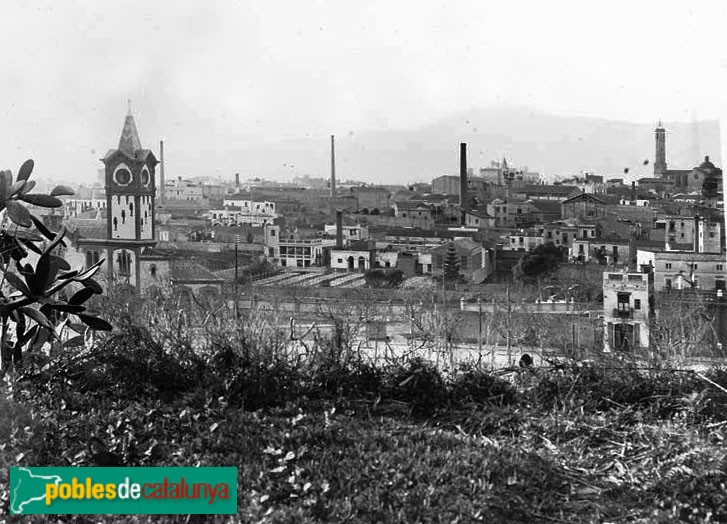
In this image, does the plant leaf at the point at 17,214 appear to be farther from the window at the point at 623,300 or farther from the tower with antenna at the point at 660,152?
the tower with antenna at the point at 660,152

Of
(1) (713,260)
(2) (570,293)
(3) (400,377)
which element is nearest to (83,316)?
(3) (400,377)

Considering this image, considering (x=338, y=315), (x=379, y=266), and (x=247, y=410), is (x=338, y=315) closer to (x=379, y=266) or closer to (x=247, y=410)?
(x=379, y=266)

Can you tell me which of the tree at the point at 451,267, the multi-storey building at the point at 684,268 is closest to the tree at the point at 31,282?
the tree at the point at 451,267

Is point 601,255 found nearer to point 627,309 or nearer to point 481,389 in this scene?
point 627,309

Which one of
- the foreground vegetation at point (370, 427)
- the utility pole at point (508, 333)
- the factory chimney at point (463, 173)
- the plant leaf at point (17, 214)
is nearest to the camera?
the foreground vegetation at point (370, 427)

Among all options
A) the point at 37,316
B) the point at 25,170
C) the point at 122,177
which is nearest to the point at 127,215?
the point at 122,177

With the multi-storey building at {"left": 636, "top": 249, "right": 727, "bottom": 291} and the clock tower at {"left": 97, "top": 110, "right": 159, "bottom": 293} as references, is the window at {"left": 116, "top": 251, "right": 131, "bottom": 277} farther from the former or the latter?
the multi-storey building at {"left": 636, "top": 249, "right": 727, "bottom": 291}
